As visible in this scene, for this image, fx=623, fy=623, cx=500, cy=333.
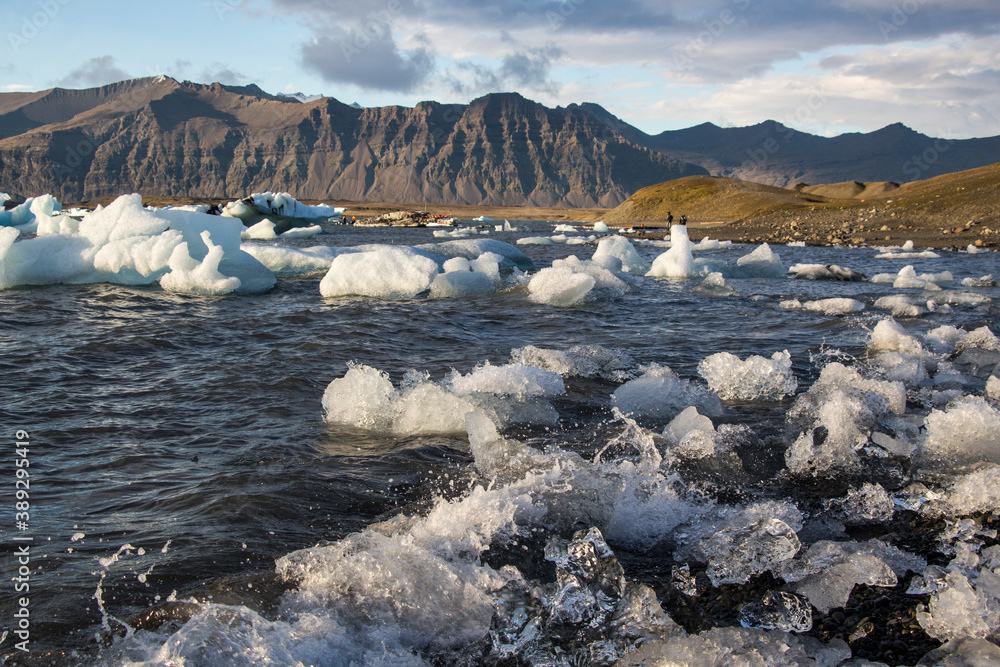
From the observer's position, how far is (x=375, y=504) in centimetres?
364

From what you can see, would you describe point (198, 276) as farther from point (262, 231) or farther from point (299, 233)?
point (299, 233)

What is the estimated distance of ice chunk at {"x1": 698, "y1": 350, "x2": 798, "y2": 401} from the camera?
5.82 m

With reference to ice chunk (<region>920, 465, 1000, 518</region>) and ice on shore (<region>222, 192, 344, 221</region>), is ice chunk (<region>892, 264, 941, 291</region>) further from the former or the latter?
ice on shore (<region>222, 192, 344, 221</region>)

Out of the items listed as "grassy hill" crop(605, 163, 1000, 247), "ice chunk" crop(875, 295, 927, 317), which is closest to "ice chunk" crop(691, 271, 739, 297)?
"ice chunk" crop(875, 295, 927, 317)

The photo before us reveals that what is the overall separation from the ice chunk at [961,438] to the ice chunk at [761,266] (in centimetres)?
1275

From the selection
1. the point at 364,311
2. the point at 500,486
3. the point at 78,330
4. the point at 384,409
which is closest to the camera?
the point at 500,486

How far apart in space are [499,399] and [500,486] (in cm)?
153

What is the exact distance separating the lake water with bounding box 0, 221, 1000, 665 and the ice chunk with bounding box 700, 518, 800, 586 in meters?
0.04

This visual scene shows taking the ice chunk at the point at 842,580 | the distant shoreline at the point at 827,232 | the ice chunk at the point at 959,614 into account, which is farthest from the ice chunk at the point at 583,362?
the distant shoreline at the point at 827,232

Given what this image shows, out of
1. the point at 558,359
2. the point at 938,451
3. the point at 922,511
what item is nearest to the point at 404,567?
the point at 922,511

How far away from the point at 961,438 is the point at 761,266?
1314cm

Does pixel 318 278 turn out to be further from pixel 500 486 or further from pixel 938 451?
pixel 938 451

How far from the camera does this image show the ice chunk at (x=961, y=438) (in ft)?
13.2

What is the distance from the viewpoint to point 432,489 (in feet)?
12.6
